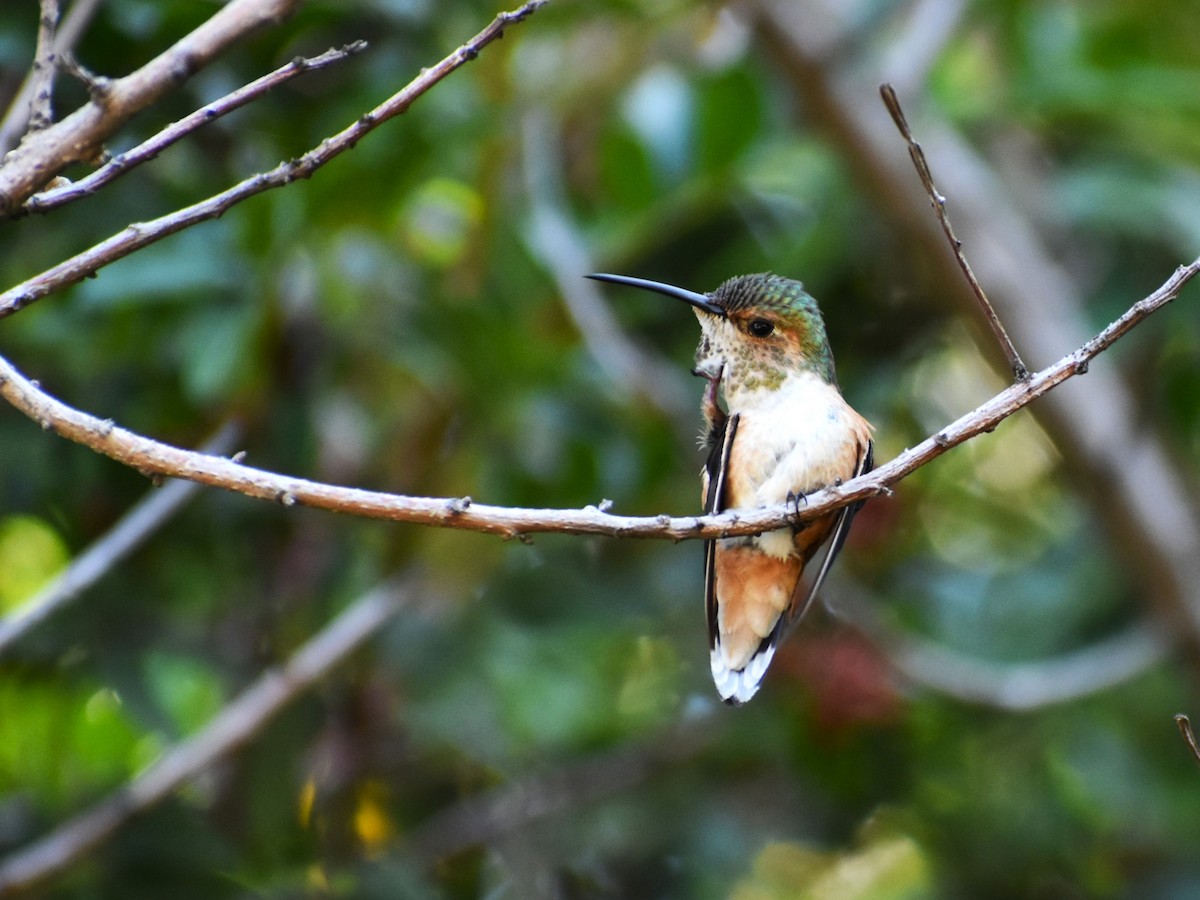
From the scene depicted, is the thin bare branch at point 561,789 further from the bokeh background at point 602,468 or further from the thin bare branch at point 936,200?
the thin bare branch at point 936,200

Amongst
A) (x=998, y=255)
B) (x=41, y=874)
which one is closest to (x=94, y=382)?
(x=41, y=874)

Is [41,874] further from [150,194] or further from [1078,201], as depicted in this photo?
[1078,201]

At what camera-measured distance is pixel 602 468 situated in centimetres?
463

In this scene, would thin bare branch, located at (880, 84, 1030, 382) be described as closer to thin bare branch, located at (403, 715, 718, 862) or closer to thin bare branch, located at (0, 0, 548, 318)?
thin bare branch, located at (0, 0, 548, 318)

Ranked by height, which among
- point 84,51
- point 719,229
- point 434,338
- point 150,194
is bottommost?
point 719,229

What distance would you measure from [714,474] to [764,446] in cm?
11

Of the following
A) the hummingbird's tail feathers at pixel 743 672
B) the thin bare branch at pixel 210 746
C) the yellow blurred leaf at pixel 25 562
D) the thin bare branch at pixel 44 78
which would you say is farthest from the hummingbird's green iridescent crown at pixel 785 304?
the yellow blurred leaf at pixel 25 562

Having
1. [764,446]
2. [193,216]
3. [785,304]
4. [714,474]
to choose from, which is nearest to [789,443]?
[764,446]

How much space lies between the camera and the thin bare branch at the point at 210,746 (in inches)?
152

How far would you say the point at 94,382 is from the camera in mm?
4402

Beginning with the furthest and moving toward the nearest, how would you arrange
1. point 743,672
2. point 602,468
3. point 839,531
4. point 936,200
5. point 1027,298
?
1. point 1027,298
2. point 602,468
3. point 839,531
4. point 743,672
5. point 936,200

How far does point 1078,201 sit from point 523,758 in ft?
9.15

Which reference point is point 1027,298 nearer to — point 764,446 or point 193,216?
point 764,446

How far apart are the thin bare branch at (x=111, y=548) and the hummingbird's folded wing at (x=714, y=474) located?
1338 millimetres
